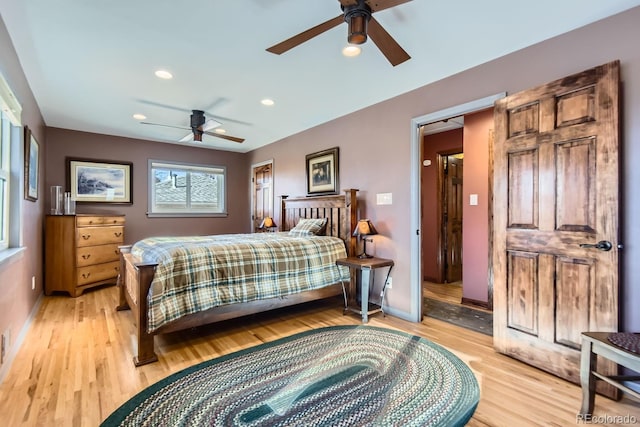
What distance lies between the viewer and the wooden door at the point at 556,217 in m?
1.88

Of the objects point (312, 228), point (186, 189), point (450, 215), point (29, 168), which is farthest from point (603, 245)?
point (186, 189)

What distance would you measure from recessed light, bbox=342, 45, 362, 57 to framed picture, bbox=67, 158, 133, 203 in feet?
14.8

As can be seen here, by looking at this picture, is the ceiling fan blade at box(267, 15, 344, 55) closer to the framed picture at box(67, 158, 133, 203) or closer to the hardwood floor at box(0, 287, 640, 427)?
the hardwood floor at box(0, 287, 640, 427)

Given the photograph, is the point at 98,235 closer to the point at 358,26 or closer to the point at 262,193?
the point at 262,193

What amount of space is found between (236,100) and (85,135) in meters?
3.12

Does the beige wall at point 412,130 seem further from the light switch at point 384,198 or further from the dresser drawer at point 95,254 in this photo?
the dresser drawer at point 95,254

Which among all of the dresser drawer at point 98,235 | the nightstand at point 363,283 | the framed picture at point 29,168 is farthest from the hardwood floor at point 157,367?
the framed picture at point 29,168

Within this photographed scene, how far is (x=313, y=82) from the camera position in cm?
303

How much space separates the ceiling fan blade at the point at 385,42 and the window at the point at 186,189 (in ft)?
15.9

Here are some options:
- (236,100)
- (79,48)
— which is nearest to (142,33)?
(79,48)

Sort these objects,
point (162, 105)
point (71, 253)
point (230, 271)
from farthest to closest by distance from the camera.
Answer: point (71, 253)
point (162, 105)
point (230, 271)

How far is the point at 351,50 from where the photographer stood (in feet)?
7.90

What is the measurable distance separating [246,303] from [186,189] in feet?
12.5

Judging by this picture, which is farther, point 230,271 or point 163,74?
point 163,74
